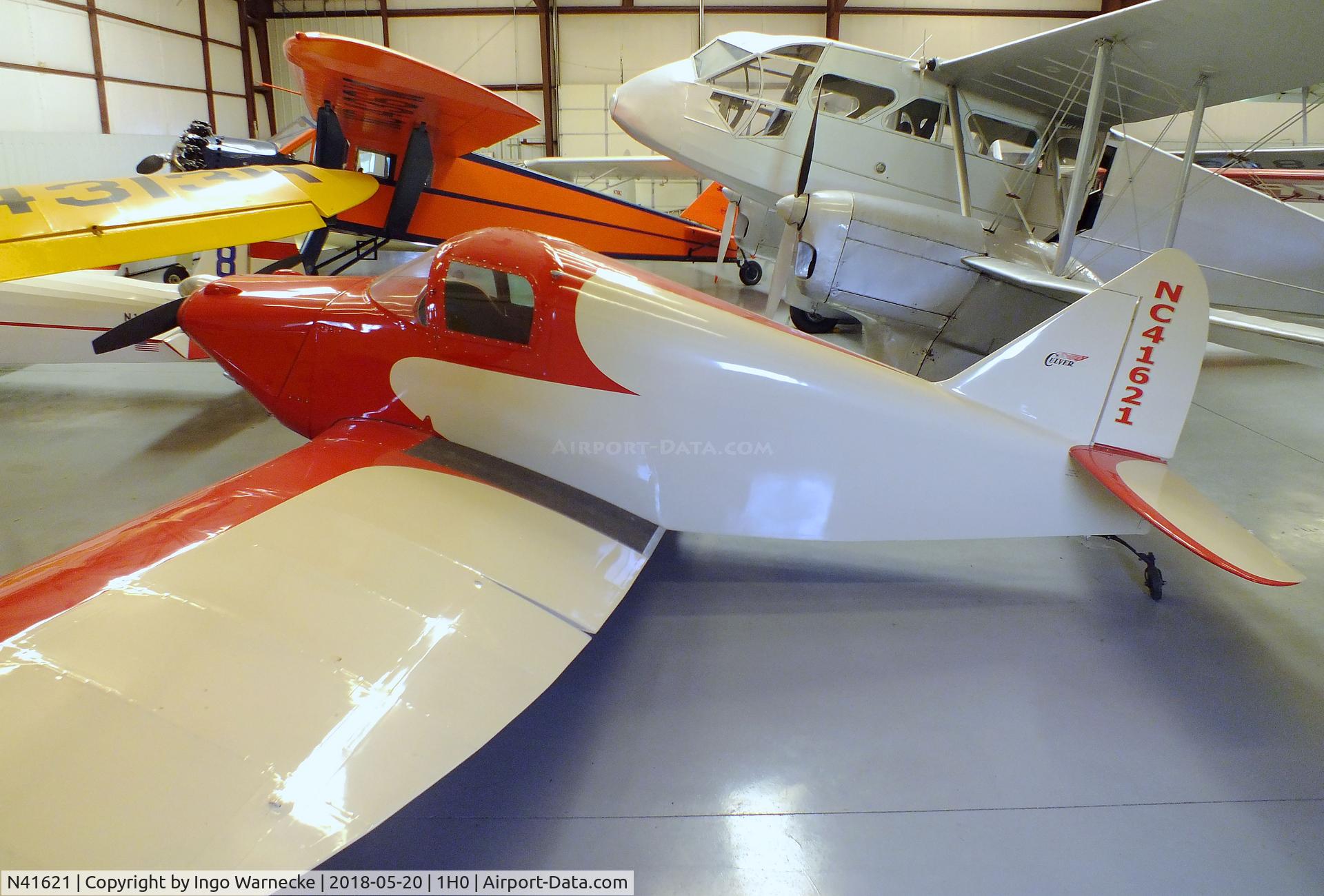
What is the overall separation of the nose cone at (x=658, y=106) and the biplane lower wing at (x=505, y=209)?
40.7 inches

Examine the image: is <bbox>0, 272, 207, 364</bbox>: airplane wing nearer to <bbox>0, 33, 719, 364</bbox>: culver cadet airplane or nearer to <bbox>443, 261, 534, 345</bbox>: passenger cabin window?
<bbox>0, 33, 719, 364</bbox>: culver cadet airplane

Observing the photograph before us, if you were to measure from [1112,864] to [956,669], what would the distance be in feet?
3.15

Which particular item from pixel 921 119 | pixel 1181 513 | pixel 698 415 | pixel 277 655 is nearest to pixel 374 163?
pixel 921 119

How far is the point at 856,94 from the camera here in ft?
24.2

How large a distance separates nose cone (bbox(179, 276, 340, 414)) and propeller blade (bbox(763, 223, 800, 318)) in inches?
142

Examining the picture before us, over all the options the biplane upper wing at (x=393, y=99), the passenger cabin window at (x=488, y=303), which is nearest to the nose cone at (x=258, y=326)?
the passenger cabin window at (x=488, y=303)

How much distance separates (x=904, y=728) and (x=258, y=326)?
140 inches

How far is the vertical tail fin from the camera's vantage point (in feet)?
10.5

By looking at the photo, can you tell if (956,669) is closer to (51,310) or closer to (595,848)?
(595,848)

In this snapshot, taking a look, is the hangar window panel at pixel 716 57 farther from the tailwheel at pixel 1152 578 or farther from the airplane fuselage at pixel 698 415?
the tailwheel at pixel 1152 578

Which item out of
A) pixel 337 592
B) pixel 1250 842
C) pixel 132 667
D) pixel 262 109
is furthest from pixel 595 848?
pixel 262 109

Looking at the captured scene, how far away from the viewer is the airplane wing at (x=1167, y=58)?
4.71 meters

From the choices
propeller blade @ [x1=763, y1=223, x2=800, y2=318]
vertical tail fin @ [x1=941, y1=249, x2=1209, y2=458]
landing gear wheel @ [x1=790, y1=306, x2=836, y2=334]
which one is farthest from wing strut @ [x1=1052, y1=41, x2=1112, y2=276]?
landing gear wheel @ [x1=790, y1=306, x2=836, y2=334]

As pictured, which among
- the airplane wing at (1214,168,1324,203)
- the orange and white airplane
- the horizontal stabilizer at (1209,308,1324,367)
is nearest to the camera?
the orange and white airplane
